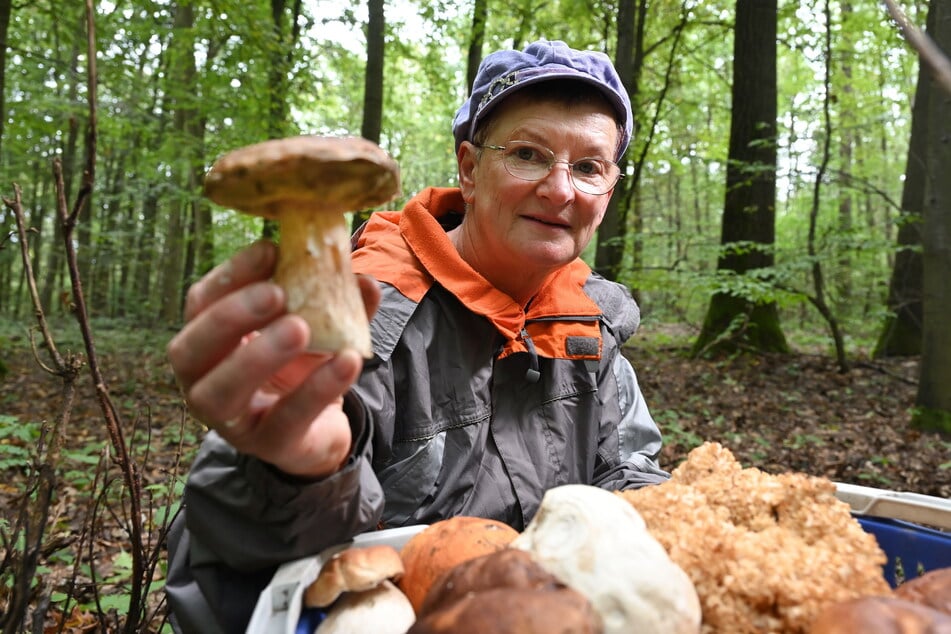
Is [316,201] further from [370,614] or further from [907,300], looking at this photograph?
[907,300]

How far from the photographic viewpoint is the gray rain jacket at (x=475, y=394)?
172 cm

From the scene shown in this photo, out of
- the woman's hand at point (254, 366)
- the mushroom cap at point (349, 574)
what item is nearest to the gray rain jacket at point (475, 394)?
the mushroom cap at point (349, 574)

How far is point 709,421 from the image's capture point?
18.2ft

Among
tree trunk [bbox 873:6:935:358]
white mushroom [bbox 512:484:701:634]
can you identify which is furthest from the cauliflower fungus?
tree trunk [bbox 873:6:935:358]

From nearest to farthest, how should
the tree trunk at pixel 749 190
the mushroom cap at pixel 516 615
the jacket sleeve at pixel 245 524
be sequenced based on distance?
the mushroom cap at pixel 516 615 < the jacket sleeve at pixel 245 524 < the tree trunk at pixel 749 190

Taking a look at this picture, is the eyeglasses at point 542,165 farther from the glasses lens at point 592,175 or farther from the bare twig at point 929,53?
the bare twig at point 929,53

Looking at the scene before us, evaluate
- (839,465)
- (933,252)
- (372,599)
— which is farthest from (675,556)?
(933,252)

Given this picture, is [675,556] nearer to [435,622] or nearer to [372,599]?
[435,622]

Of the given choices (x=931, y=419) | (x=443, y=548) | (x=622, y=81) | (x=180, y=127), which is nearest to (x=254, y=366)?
(x=443, y=548)

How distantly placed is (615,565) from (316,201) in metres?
0.80

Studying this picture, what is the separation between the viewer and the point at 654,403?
605 centimetres

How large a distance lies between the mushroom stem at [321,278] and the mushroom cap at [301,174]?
0.02 m

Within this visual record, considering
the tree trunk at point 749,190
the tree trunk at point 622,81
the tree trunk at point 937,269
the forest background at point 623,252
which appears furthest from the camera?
the tree trunk at point 749,190

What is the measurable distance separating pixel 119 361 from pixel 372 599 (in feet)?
28.2
